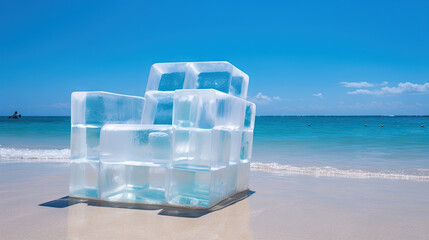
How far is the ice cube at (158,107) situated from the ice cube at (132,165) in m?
0.71

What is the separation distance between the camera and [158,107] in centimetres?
427

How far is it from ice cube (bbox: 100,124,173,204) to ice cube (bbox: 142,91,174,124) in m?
0.71

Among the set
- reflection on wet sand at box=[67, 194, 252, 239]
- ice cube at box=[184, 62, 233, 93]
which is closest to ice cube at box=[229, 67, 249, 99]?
ice cube at box=[184, 62, 233, 93]

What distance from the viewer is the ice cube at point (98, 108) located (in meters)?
3.67

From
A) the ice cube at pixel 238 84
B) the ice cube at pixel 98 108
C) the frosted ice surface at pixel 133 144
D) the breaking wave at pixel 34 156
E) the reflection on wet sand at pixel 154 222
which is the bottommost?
the breaking wave at pixel 34 156

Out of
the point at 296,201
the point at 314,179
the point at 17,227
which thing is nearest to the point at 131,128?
the point at 17,227

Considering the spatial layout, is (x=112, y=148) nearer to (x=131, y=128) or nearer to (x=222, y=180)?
(x=131, y=128)

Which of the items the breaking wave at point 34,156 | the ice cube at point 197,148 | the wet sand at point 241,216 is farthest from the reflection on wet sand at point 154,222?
the breaking wave at point 34,156

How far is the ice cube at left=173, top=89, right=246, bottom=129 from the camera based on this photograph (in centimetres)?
319

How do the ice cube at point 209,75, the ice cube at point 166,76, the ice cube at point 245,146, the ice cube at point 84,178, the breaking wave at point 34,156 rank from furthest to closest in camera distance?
the breaking wave at point 34,156 → the ice cube at point 166,76 → the ice cube at point 245,146 → the ice cube at point 209,75 → the ice cube at point 84,178

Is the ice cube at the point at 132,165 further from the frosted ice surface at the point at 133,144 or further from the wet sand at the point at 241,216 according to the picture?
the wet sand at the point at 241,216

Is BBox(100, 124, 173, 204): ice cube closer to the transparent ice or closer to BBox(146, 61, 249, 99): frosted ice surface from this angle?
the transparent ice

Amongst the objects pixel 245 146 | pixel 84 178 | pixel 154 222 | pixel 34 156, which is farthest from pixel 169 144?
pixel 34 156

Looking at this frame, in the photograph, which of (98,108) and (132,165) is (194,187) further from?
(98,108)
